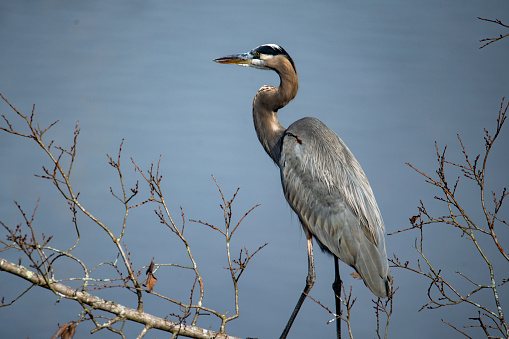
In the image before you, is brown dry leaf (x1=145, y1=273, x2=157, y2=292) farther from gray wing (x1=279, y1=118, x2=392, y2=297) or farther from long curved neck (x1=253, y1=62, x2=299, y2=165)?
long curved neck (x1=253, y1=62, x2=299, y2=165)

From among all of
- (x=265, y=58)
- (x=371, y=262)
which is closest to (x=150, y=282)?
(x=371, y=262)

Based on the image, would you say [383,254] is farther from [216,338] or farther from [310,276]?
[216,338]

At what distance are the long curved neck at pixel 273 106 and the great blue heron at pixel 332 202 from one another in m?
0.11

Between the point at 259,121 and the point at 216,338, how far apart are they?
192cm

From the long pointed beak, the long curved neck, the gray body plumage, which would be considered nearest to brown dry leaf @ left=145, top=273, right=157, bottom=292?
the gray body plumage

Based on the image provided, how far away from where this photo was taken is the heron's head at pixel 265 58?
4.25 m

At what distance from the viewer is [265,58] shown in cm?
432

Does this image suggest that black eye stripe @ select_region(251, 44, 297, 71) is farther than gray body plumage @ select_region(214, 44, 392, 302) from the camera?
Yes

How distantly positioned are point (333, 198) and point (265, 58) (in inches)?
50.1

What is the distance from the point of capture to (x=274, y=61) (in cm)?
425

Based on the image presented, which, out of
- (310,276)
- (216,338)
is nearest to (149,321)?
(216,338)

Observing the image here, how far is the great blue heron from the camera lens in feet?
11.4

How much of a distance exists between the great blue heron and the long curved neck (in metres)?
0.11

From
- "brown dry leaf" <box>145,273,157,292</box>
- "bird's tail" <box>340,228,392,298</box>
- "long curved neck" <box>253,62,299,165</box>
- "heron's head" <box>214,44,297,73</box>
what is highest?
"heron's head" <box>214,44,297,73</box>
